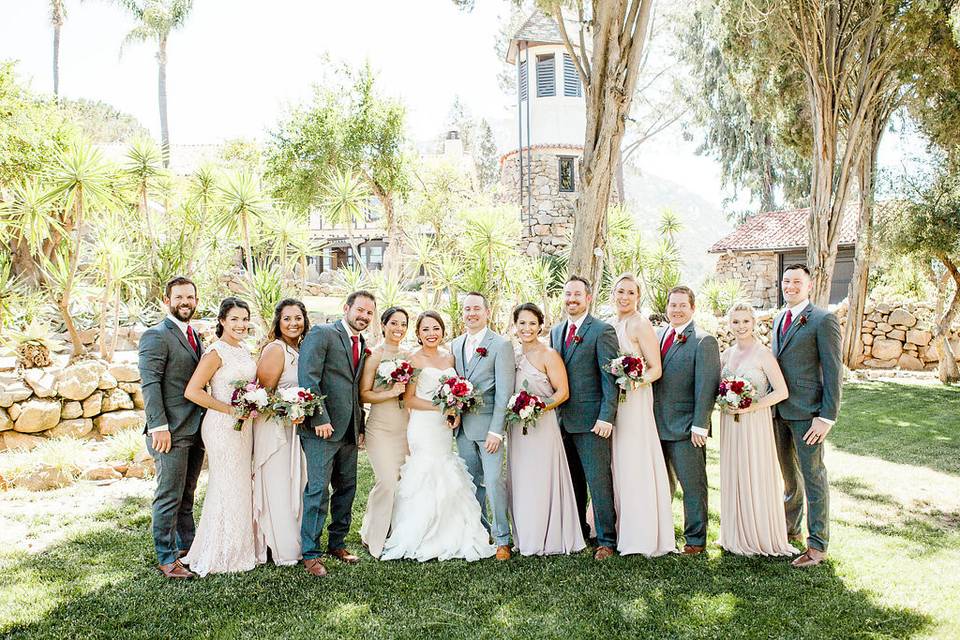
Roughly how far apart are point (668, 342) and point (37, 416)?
764cm

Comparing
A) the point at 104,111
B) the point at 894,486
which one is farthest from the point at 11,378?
the point at 104,111

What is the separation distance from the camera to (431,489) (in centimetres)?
512

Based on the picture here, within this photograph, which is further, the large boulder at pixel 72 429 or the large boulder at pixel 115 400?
the large boulder at pixel 115 400

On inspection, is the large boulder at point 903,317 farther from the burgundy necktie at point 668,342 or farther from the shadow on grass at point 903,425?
the burgundy necktie at point 668,342

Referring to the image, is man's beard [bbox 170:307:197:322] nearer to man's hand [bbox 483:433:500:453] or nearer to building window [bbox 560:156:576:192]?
man's hand [bbox 483:433:500:453]

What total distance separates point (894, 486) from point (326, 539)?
563 centimetres

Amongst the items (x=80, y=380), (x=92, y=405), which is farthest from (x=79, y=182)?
(x=92, y=405)

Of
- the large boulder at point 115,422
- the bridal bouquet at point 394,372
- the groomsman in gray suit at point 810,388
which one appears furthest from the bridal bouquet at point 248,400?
the large boulder at point 115,422

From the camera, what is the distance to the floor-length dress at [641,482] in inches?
196

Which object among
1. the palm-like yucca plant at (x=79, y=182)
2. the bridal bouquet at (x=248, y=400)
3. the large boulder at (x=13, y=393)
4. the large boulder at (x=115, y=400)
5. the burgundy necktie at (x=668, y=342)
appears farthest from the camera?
the large boulder at (x=115, y=400)

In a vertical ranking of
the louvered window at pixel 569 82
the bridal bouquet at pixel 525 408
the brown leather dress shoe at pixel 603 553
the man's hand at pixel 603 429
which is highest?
the louvered window at pixel 569 82

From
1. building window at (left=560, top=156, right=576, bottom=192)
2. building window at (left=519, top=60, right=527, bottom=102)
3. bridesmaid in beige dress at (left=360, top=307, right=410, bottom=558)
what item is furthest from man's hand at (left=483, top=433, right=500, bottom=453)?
building window at (left=519, top=60, right=527, bottom=102)

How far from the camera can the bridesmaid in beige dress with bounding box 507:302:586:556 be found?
503cm

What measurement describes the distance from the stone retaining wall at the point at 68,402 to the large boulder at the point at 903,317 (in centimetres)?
1728
